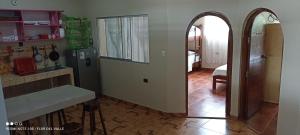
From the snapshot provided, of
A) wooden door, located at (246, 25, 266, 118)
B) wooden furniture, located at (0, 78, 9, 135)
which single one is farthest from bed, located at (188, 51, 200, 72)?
wooden furniture, located at (0, 78, 9, 135)

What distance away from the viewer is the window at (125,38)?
4480mm

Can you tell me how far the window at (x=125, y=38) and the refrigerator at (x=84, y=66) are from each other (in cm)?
32

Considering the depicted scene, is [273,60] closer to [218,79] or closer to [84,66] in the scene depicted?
[218,79]

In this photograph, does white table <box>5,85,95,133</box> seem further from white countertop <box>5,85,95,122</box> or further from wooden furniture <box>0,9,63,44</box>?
wooden furniture <box>0,9,63,44</box>

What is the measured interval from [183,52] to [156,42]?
545 millimetres

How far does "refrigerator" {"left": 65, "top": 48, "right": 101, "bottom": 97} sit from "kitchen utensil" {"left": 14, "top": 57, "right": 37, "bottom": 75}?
0.80 m

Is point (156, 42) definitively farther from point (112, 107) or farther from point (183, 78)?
point (112, 107)

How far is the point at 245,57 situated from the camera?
3768 millimetres

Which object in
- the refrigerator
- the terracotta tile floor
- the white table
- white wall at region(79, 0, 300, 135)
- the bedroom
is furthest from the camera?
the bedroom

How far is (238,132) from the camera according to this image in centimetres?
357

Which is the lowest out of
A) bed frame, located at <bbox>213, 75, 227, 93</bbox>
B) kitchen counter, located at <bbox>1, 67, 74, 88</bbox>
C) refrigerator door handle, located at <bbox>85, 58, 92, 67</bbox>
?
bed frame, located at <bbox>213, 75, 227, 93</bbox>

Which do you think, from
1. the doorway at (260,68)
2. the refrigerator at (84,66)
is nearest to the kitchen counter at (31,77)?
the refrigerator at (84,66)

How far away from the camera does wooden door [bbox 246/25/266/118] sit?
12.7ft

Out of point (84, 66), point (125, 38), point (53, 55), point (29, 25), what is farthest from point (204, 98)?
point (29, 25)
